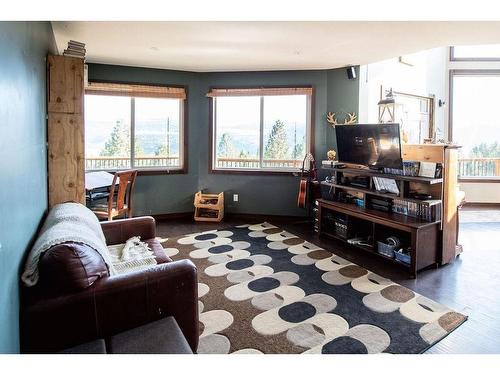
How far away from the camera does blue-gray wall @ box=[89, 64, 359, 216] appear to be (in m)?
5.10

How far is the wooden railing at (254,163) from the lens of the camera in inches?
215

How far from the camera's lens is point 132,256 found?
98.7 inches

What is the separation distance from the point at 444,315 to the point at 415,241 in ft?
2.76

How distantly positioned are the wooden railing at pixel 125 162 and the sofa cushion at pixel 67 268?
374 cm

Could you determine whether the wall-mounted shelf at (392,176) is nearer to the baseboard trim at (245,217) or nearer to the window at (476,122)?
the baseboard trim at (245,217)

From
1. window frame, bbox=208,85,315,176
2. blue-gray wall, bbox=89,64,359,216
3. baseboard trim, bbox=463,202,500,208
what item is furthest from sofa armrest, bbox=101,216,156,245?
baseboard trim, bbox=463,202,500,208

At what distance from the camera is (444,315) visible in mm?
2480

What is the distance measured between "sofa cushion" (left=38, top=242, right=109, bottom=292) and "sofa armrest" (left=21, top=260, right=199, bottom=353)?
0.05 meters

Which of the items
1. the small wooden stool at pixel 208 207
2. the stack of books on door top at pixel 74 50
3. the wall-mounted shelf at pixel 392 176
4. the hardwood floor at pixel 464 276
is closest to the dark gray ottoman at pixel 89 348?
the hardwood floor at pixel 464 276

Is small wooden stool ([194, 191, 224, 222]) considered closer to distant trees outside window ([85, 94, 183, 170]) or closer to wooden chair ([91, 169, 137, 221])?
distant trees outside window ([85, 94, 183, 170])

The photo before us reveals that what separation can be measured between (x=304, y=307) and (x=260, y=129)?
346 cm

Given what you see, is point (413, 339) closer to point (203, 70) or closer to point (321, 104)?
point (321, 104)
